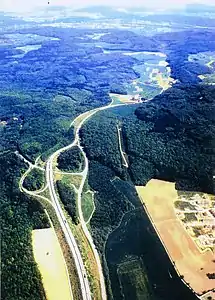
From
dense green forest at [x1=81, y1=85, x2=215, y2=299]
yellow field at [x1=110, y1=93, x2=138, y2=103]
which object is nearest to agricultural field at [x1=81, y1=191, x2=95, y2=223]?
dense green forest at [x1=81, y1=85, x2=215, y2=299]

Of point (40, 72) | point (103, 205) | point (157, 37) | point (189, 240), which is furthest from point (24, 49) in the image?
point (189, 240)

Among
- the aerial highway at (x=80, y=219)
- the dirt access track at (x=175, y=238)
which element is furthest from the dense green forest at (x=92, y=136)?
the dirt access track at (x=175, y=238)

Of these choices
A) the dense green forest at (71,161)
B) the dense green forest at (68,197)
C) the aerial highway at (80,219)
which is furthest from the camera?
the dense green forest at (71,161)

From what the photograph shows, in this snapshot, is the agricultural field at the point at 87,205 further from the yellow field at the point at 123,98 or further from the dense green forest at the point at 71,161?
the yellow field at the point at 123,98

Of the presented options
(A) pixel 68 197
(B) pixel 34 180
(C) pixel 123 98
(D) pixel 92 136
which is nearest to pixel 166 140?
(D) pixel 92 136

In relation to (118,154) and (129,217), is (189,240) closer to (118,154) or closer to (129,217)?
(129,217)
